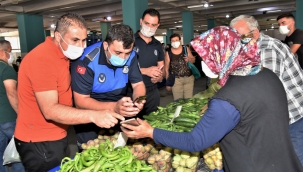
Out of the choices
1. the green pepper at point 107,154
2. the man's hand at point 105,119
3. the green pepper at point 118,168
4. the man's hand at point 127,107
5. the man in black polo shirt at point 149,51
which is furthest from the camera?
the man in black polo shirt at point 149,51

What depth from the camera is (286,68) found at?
2.54 metres

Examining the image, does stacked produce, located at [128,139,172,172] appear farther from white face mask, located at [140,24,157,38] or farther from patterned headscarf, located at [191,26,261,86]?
white face mask, located at [140,24,157,38]

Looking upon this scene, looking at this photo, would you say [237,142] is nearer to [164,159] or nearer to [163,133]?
[163,133]

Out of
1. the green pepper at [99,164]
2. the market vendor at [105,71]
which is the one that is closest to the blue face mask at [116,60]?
the market vendor at [105,71]

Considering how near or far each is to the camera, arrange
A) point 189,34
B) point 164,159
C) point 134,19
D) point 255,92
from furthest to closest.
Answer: point 189,34
point 134,19
point 164,159
point 255,92

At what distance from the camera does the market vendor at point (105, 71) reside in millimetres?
2443

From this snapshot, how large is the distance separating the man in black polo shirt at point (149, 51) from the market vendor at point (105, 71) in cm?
97

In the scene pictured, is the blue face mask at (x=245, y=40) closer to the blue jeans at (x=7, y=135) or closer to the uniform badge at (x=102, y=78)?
the uniform badge at (x=102, y=78)

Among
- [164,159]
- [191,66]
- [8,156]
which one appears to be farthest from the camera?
[191,66]

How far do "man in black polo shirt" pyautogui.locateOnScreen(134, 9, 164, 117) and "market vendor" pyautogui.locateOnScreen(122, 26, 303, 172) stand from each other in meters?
2.07

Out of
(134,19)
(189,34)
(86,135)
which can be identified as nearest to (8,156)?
(86,135)

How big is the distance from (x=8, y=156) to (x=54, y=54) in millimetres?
1648

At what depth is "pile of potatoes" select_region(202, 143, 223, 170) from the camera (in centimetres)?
234

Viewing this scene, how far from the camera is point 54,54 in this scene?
2148 mm
